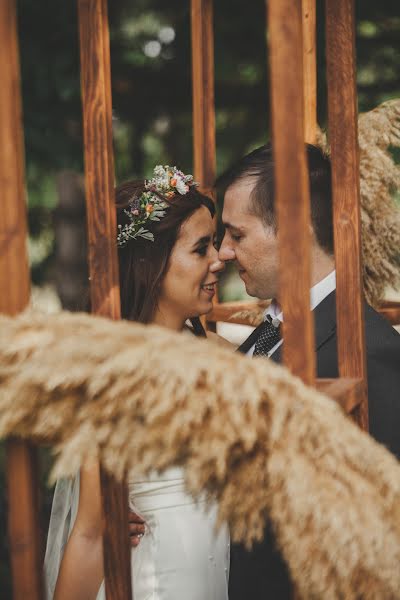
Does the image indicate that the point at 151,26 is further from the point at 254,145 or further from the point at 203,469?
the point at 203,469

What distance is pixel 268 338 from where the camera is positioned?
5.76 feet

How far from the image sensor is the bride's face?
1.99 meters

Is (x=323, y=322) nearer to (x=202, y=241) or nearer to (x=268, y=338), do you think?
(x=268, y=338)

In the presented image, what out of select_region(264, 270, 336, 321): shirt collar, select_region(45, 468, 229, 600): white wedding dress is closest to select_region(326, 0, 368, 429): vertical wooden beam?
select_region(264, 270, 336, 321): shirt collar

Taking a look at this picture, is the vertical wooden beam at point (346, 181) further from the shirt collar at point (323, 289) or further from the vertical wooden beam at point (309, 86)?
the vertical wooden beam at point (309, 86)

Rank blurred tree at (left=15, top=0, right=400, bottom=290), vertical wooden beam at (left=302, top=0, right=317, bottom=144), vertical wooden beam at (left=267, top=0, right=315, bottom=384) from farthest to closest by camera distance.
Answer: blurred tree at (left=15, top=0, right=400, bottom=290) → vertical wooden beam at (left=302, top=0, right=317, bottom=144) → vertical wooden beam at (left=267, top=0, right=315, bottom=384)

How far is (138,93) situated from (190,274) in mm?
1213

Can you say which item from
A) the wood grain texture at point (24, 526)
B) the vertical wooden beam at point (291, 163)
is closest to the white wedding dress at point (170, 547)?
the wood grain texture at point (24, 526)

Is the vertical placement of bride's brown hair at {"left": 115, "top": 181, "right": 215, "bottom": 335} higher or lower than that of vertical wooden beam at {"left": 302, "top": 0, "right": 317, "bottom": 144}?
lower

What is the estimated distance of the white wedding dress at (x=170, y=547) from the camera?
64.1 inches

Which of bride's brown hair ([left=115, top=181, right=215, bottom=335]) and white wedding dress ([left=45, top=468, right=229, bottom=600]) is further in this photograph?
bride's brown hair ([left=115, top=181, right=215, bottom=335])

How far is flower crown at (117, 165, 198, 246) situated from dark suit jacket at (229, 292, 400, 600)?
0.65m

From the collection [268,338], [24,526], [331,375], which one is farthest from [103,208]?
[268,338]

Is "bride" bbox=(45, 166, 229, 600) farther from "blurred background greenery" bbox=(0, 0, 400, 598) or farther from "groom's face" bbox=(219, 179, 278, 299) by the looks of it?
"blurred background greenery" bbox=(0, 0, 400, 598)
